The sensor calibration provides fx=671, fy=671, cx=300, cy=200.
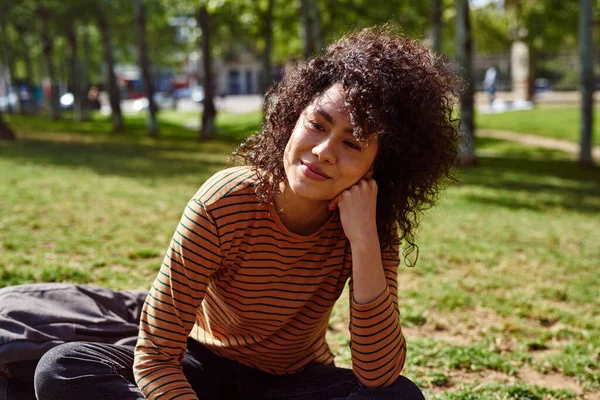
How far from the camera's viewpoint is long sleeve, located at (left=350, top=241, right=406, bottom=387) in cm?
230

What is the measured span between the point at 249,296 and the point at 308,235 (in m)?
0.31

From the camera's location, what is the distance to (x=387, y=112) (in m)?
2.22

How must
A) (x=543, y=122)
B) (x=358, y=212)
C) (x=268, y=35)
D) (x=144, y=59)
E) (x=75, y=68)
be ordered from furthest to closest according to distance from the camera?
1. (x=75, y=68)
2. (x=543, y=122)
3. (x=268, y=35)
4. (x=144, y=59)
5. (x=358, y=212)

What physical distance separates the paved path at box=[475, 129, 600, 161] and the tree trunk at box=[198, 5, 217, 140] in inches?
378

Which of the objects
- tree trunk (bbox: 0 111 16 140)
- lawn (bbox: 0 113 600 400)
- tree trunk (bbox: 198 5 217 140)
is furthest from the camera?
tree trunk (bbox: 198 5 217 140)

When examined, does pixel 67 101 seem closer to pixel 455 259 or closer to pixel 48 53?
pixel 48 53

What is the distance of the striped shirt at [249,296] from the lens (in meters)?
2.20

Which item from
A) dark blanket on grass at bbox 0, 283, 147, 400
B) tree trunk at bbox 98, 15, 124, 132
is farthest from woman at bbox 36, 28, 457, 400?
tree trunk at bbox 98, 15, 124, 132

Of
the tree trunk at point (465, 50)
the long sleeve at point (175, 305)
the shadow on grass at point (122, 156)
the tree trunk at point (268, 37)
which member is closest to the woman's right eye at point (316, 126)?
the long sleeve at point (175, 305)

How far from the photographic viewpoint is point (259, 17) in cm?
2236

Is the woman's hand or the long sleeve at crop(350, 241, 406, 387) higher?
the woman's hand

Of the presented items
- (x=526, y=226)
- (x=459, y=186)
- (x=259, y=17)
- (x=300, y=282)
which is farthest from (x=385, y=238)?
(x=259, y=17)

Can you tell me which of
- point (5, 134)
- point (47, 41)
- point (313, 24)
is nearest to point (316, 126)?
point (313, 24)

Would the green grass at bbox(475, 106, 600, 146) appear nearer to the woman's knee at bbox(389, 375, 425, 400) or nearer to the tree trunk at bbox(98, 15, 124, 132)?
the tree trunk at bbox(98, 15, 124, 132)
